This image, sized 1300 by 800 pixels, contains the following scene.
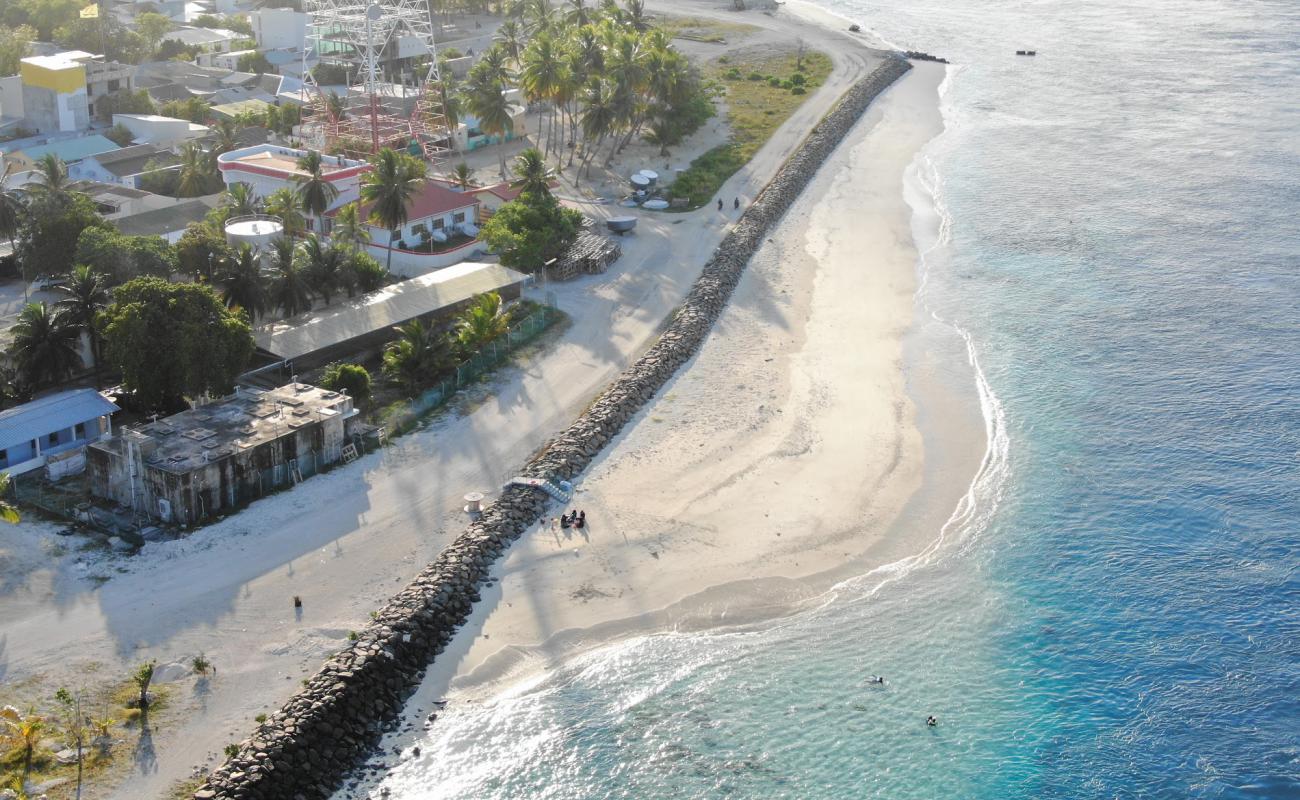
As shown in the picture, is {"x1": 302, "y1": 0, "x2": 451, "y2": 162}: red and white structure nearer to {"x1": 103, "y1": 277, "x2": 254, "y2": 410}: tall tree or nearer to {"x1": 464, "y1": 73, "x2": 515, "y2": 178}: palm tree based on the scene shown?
{"x1": 464, "y1": 73, "x2": 515, "y2": 178}: palm tree

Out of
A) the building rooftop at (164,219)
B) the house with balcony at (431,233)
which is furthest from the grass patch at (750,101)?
the building rooftop at (164,219)

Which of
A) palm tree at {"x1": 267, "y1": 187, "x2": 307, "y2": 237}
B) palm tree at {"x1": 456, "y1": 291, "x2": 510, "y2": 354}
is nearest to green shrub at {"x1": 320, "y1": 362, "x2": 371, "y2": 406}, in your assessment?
palm tree at {"x1": 456, "y1": 291, "x2": 510, "y2": 354}

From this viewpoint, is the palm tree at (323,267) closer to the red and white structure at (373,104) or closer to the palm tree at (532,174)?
the palm tree at (532,174)

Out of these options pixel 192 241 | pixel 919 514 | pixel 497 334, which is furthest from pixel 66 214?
pixel 919 514

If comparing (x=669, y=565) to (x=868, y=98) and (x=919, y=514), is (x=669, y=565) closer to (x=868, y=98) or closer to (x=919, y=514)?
(x=919, y=514)

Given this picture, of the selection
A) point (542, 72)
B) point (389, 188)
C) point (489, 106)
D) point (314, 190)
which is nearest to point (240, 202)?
point (314, 190)

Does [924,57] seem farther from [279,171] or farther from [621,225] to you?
[279,171]

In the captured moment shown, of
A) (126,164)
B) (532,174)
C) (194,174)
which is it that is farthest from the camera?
(126,164)
